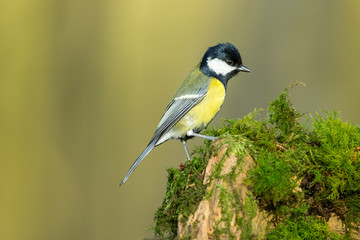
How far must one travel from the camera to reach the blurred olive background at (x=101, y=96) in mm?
4578

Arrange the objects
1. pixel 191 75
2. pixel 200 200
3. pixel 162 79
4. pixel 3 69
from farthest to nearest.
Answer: pixel 162 79 → pixel 3 69 → pixel 191 75 → pixel 200 200

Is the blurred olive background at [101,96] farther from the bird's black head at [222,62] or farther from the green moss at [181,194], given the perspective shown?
the green moss at [181,194]

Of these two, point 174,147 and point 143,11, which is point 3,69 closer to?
point 143,11

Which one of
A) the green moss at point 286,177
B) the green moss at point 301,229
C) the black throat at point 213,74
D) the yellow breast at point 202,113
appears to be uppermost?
the black throat at point 213,74

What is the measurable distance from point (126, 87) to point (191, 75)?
75.0 inches

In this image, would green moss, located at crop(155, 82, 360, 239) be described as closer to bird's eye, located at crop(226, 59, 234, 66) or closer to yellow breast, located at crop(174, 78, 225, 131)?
yellow breast, located at crop(174, 78, 225, 131)

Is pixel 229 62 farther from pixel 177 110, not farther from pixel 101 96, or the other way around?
pixel 101 96

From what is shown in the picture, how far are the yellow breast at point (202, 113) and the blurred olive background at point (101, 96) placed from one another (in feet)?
6.07

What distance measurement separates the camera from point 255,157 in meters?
1.69

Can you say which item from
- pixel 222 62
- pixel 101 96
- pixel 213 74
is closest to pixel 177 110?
pixel 213 74

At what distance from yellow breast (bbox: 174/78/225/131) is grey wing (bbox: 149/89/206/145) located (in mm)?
36

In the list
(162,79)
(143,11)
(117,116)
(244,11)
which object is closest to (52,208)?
(117,116)

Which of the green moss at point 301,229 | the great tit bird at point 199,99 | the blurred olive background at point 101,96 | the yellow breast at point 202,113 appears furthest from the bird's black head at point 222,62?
the blurred olive background at point 101,96

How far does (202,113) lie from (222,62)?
1.47 feet
